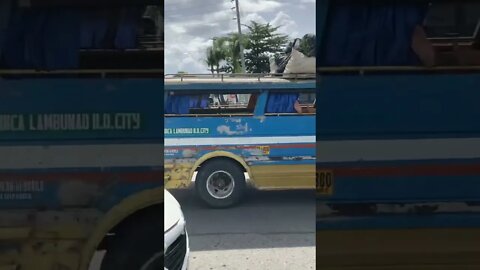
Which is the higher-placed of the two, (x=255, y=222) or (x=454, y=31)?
(x=454, y=31)

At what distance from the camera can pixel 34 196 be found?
2.21m

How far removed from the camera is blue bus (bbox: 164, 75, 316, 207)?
708 centimetres

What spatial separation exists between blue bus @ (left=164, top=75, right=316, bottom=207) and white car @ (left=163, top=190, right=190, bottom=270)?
3.77 m

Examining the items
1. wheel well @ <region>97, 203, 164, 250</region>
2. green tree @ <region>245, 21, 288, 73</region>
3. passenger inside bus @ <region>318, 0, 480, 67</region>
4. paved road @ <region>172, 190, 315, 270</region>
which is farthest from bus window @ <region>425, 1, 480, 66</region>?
green tree @ <region>245, 21, 288, 73</region>

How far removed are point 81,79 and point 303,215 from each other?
17.0 ft

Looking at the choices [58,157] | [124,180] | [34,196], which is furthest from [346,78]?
[34,196]

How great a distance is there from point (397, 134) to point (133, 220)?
1101mm

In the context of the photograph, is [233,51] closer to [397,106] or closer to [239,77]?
[239,77]

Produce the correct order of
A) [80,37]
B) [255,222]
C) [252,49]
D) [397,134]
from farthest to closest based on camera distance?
[252,49] → [255,222] → [397,134] → [80,37]

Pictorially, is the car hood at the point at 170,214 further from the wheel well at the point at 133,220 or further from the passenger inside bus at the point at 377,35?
the passenger inside bus at the point at 377,35

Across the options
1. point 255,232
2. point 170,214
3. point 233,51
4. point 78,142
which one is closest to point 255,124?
point 233,51

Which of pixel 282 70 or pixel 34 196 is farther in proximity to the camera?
pixel 282 70

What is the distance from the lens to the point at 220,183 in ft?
24.6

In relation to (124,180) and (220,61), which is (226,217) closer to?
(220,61)
